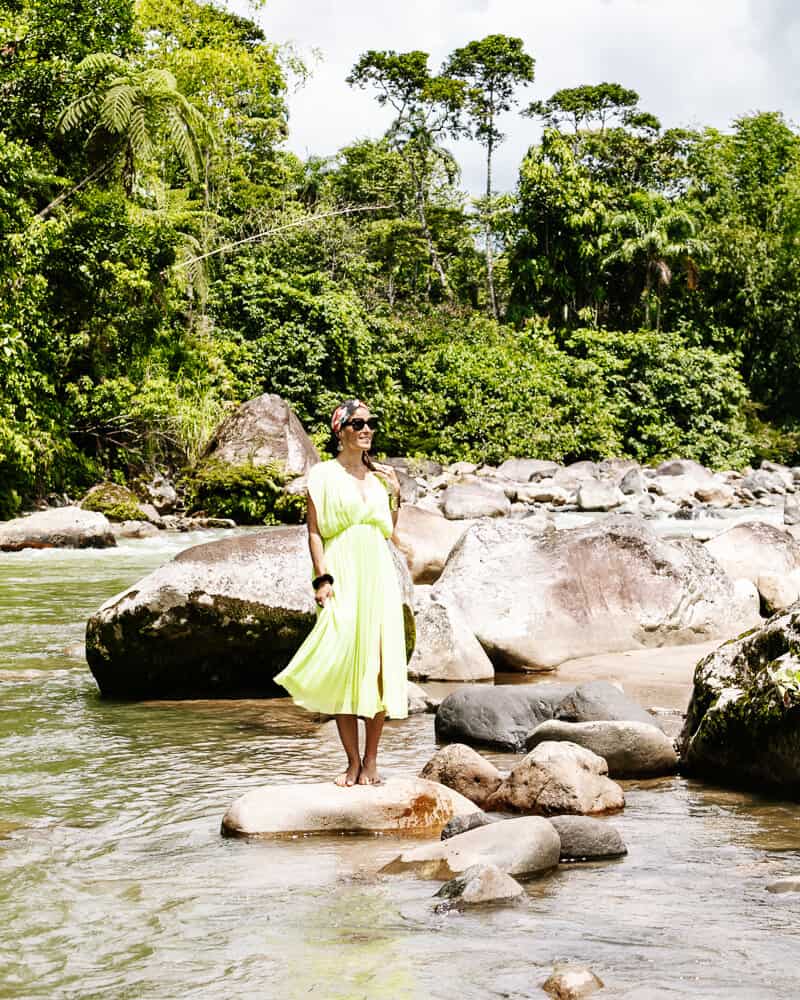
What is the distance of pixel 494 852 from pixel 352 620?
123cm

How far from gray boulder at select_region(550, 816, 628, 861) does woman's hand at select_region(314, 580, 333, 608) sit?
1350mm

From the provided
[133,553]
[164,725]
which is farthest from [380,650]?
[133,553]

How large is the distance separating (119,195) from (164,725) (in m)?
17.3

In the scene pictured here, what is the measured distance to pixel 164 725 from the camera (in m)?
7.44

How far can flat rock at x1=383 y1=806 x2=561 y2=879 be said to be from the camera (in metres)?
4.38

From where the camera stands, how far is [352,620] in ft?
17.1

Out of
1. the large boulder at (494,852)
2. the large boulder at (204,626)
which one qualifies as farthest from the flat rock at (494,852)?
the large boulder at (204,626)

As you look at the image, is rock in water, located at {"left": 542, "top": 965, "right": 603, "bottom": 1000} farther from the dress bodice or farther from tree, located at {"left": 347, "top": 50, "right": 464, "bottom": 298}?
tree, located at {"left": 347, "top": 50, "right": 464, "bottom": 298}

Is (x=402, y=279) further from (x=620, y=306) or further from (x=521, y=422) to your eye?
(x=521, y=422)

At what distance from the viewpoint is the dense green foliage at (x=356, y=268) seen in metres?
22.0

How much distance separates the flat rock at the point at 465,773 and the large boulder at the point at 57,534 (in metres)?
13.4

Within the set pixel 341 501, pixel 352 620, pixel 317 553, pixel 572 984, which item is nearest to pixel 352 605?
pixel 352 620

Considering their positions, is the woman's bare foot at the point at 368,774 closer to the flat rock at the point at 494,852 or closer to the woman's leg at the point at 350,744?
the woman's leg at the point at 350,744

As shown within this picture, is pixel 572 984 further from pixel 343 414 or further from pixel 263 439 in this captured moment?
pixel 263 439
